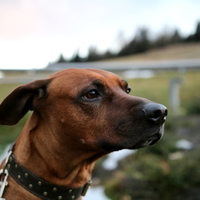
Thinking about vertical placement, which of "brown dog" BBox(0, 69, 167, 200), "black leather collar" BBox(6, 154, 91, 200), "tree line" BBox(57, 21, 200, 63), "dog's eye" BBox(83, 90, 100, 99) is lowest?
"tree line" BBox(57, 21, 200, 63)

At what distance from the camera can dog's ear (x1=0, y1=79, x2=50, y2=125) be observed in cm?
280

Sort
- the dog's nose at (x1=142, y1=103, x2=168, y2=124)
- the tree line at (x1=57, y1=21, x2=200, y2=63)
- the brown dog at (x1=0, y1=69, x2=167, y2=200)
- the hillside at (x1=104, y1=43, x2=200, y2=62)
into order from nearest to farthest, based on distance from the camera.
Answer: the dog's nose at (x1=142, y1=103, x2=168, y2=124)
the brown dog at (x1=0, y1=69, x2=167, y2=200)
the hillside at (x1=104, y1=43, x2=200, y2=62)
the tree line at (x1=57, y1=21, x2=200, y2=63)

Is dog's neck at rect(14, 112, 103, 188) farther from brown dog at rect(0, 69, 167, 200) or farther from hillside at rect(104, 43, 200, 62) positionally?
hillside at rect(104, 43, 200, 62)

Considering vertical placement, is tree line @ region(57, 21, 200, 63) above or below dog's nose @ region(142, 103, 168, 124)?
below

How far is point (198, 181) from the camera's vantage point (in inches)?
181

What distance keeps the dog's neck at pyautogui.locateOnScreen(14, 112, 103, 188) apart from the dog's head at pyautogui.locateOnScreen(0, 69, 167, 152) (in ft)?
0.20

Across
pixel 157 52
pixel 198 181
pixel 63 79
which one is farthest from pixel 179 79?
pixel 63 79

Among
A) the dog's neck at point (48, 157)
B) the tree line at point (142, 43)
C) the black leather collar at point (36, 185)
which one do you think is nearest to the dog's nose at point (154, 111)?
the dog's neck at point (48, 157)

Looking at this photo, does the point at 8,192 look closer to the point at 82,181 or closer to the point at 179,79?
the point at 82,181

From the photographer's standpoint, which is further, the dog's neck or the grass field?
the grass field

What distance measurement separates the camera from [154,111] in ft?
8.19

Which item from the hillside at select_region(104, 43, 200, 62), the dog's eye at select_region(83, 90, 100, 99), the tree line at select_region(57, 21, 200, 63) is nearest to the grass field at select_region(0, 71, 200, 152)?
the hillside at select_region(104, 43, 200, 62)

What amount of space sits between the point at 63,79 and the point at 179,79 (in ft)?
Result: 17.0

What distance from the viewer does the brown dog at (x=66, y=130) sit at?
2.64m
